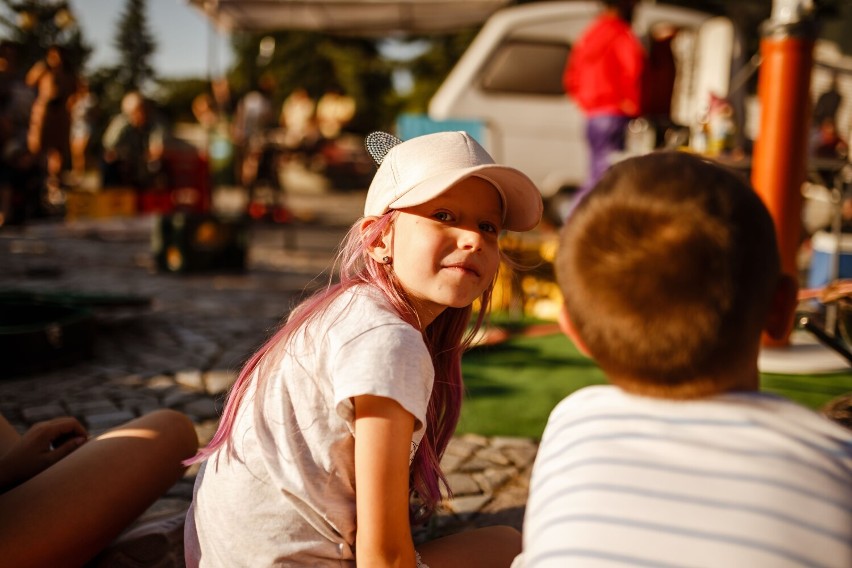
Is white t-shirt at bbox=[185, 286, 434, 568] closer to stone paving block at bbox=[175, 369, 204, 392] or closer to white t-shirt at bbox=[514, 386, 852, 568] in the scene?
white t-shirt at bbox=[514, 386, 852, 568]

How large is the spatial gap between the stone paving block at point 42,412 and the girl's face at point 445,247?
7.43 ft

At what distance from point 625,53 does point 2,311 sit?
497cm

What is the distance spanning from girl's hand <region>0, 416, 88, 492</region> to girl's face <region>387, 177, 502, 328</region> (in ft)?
3.67

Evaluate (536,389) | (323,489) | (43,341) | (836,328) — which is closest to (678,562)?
(323,489)

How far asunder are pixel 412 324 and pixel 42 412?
237 centimetres

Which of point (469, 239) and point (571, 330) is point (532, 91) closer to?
point (469, 239)

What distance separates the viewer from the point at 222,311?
5473 millimetres

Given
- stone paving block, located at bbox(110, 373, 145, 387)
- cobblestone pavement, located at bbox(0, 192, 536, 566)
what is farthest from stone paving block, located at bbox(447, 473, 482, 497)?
stone paving block, located at bbox(110, 373, 145, 387)

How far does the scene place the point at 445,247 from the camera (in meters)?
1.53

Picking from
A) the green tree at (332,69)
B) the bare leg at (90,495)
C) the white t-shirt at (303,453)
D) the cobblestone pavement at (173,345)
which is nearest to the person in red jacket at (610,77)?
the cobblestone pavement at (173,345)

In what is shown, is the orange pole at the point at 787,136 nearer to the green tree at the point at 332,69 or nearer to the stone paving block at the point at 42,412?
the stone paving block at the point at 42,412

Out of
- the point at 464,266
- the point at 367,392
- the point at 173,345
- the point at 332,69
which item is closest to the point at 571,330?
the point at 367,392

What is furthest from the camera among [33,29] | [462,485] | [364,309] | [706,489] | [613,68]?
[33,29]

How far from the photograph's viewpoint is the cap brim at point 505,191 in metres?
1.43
